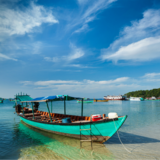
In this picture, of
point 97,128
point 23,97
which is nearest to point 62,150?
point 97,128

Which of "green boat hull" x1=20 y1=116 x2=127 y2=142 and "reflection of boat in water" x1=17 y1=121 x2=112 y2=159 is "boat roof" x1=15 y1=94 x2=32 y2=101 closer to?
"reflection of boat in water" x1=17 y1=121 x2=112 y2=159

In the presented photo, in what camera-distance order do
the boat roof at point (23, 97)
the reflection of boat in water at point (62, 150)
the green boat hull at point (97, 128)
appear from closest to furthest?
1. the reflection of boat in water at point (62, 150)
2. the green boat hull at point (97, 128)
3. the boat roof at point (23, 97)

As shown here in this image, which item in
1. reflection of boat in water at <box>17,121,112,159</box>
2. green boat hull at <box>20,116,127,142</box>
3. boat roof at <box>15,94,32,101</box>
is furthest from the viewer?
boat roof at <box>15,94,32,101</box>

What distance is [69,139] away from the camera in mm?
12289

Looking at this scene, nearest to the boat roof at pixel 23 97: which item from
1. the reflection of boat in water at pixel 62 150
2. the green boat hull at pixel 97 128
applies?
the reflection of boat in water at pixel 62 150

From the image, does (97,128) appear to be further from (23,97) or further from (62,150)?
(23,97)

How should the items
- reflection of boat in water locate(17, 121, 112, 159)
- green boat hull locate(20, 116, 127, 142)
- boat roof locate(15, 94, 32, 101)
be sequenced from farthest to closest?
boat roof locate(15, 94, 32, 101)
green boat hull locate(20, 116, 127, 142)
reflection of boat in water locate(17, 121, 112, 159)

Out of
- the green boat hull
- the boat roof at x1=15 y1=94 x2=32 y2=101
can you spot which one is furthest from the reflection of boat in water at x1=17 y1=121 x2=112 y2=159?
the boat roof at x1=15 y1=94 x2=32 y2=101

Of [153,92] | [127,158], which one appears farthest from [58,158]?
[153,92]

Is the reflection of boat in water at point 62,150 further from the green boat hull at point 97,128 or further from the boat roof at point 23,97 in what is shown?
the boat roof at point 23,97

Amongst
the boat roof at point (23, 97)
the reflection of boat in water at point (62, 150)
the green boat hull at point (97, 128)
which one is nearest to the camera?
the reflection of boat in water at point (62, 150)

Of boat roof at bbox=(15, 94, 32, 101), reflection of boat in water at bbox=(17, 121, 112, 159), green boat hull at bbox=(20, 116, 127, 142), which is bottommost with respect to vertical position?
reflection of boat in water at bbox=(17, 121, 112, 159)

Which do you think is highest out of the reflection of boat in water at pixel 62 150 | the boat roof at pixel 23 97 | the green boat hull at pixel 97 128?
the boat roof at pixel 23 97

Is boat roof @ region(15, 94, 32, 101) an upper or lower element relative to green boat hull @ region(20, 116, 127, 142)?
upper
